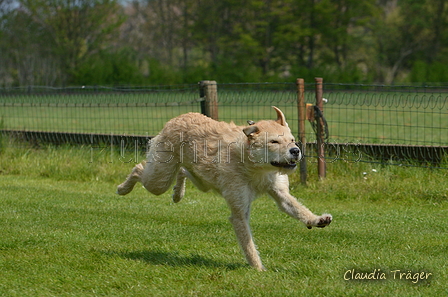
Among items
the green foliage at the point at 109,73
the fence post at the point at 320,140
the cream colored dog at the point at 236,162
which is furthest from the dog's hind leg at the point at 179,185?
the green foliage at the point at 109,73

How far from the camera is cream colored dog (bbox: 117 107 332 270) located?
15.7 feet

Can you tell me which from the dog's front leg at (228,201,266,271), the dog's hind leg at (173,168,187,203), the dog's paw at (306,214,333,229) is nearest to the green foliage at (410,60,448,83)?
the dog's hind leg at (173,168,187,203)

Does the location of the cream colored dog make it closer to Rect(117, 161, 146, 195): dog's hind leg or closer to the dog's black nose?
the dog's black nose

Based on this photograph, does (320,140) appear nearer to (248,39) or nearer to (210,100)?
(210,100)

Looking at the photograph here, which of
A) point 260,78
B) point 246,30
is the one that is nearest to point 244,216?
point 260,78

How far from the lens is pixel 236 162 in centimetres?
506

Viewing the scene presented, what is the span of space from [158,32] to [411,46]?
22.1m

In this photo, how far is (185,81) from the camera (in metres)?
37.1

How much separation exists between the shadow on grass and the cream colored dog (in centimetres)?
31

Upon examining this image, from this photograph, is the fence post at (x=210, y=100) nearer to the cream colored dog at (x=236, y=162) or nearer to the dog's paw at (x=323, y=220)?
the cream colored dog at (x=236, y=162)

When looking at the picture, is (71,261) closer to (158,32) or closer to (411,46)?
(411,46)

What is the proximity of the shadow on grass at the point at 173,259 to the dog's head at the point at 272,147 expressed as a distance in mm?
993

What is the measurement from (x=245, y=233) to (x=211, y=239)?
112 centimetres

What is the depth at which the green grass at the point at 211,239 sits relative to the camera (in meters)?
4.45
